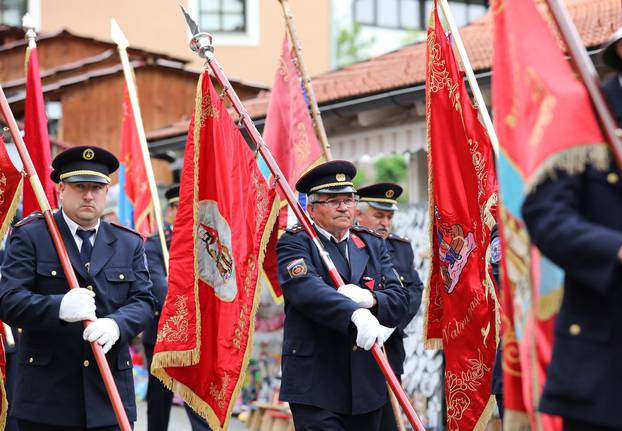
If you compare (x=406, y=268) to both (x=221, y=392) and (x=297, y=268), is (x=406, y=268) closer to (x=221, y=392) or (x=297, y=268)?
(x=221, y=392)

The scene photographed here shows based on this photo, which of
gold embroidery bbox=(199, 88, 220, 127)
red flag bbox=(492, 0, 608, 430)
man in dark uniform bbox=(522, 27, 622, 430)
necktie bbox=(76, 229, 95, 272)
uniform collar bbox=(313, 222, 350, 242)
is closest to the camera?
man in dark uniform bbox=(522, 27, 622, 430)

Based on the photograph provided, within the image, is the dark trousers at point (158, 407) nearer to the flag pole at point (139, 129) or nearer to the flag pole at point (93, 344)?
the flag pole at point (139, 129)

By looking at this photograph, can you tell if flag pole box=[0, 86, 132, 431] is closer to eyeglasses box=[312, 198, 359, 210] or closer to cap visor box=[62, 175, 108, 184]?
cap visor box=[62, 175, 108, 184]

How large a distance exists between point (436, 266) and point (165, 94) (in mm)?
12616

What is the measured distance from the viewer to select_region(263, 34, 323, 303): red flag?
8.55 m

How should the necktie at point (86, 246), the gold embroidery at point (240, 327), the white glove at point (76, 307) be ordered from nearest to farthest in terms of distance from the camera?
1. the white glove at point (76, 307)
2. the necktie at point (86, 246)
3. the gold embroidery at point (240, 327)

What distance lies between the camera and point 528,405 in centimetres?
381

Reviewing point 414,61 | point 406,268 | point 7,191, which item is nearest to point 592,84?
point 7,191

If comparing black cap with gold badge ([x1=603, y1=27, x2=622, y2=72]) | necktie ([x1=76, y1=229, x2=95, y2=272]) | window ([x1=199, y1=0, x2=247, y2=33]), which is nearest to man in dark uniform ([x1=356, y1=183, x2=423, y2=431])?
necktie ([x1=76, y1=229, x2=95, y2=272])

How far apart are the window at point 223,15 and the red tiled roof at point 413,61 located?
12643 mm

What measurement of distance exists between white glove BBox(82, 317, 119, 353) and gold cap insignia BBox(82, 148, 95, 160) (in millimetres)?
974

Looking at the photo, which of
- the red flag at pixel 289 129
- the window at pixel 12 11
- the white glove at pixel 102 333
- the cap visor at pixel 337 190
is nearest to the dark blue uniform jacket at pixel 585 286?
the white glove at pixel 102 333

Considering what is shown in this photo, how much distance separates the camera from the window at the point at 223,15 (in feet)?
87.8

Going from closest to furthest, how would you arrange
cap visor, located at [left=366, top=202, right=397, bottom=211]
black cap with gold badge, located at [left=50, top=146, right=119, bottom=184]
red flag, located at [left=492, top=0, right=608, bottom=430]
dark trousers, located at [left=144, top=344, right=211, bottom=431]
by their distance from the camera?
1. red flag, located at [left=492, top=0, right=608, bottom=430]
2. black cap with gold badge, located at [left=50, top=146, right=119, bottom=184]
3. cap visor, located at [left=366, top=202, right=397, bottom=211]
4. dark trousers, located at [left=144, top=344, right=211, bottom=431]
